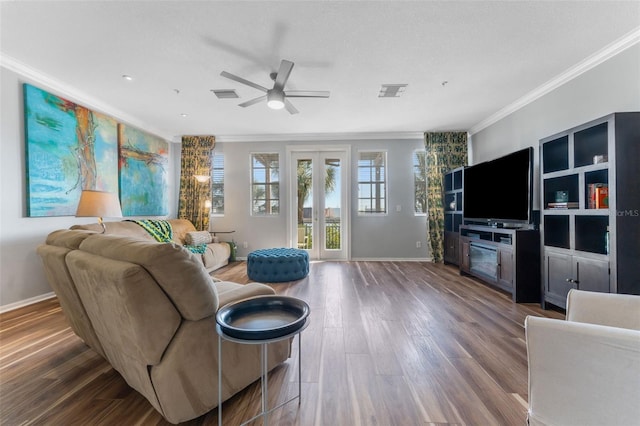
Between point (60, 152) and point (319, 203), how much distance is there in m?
3.95

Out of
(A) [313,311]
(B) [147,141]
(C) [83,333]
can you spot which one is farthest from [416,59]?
(B) [147,141]

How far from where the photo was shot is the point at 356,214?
5102 millimetres

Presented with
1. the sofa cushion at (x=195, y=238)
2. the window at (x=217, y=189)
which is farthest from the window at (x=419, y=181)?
the sofa cushion at (x=195, y=238)

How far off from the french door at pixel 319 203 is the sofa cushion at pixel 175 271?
13.0ft

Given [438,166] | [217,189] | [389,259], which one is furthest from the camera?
[217,189]

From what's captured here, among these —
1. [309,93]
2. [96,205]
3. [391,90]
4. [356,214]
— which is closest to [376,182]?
[356,214]

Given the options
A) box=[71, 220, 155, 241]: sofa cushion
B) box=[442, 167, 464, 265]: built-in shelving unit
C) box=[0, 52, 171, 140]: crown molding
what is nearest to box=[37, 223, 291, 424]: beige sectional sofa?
box=[71, 220, 155, 241]: sofa cushion

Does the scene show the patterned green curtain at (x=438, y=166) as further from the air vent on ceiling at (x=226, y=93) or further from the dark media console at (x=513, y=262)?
the air vent on ceiling at (x=226, y=93)

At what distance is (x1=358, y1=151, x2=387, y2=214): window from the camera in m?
5.11

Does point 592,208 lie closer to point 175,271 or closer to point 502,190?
point 502,190

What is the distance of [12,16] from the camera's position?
76.2 inches

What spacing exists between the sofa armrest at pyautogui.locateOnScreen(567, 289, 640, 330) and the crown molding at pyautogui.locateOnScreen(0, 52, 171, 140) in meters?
5.09

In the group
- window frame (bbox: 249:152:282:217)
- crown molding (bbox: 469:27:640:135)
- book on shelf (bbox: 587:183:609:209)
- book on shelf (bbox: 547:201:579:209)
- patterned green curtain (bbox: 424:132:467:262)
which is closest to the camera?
book on shelf (bbox: 587:183:609:209)

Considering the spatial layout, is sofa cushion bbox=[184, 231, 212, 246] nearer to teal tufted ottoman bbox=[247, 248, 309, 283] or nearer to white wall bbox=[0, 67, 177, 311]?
teal tufted ottoman bbox=[247, 248, 309, 283]
